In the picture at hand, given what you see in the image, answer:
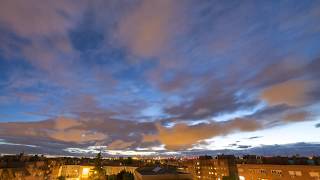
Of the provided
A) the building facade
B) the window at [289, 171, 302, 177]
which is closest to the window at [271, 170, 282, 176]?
the building facade

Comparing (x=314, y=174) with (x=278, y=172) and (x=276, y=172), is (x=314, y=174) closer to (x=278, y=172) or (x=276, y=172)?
(x=278, y=172)

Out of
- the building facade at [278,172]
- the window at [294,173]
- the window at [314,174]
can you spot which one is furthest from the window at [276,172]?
the window at [314,174]

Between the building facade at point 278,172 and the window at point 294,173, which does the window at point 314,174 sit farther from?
the window at point 294,173

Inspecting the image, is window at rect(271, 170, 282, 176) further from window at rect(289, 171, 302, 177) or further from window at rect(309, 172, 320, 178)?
window at rect(309, 172, 320, 178)

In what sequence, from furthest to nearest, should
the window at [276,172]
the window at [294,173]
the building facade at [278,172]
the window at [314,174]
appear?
the window at [276,172] → the window at [294,173] → the building facade at [278,172] → the window at [314,174]

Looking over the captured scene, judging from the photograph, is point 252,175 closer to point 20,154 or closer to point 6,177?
point 6,177

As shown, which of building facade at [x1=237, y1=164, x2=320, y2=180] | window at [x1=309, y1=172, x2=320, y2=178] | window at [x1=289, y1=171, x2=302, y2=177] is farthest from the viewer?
window at [x1=289, y1=171, x2=302, y2=177]

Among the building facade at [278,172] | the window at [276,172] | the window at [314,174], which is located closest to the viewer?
the window at [314,174]

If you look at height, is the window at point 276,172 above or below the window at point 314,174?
below

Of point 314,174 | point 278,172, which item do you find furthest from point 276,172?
point 314,174

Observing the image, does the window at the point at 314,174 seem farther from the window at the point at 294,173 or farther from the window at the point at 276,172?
the window at the point at 276,172

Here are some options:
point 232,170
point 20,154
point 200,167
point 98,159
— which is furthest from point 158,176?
point 20,154

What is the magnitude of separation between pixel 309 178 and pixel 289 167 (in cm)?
650

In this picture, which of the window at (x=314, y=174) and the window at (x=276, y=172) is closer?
the window at (x=314, y=174)
